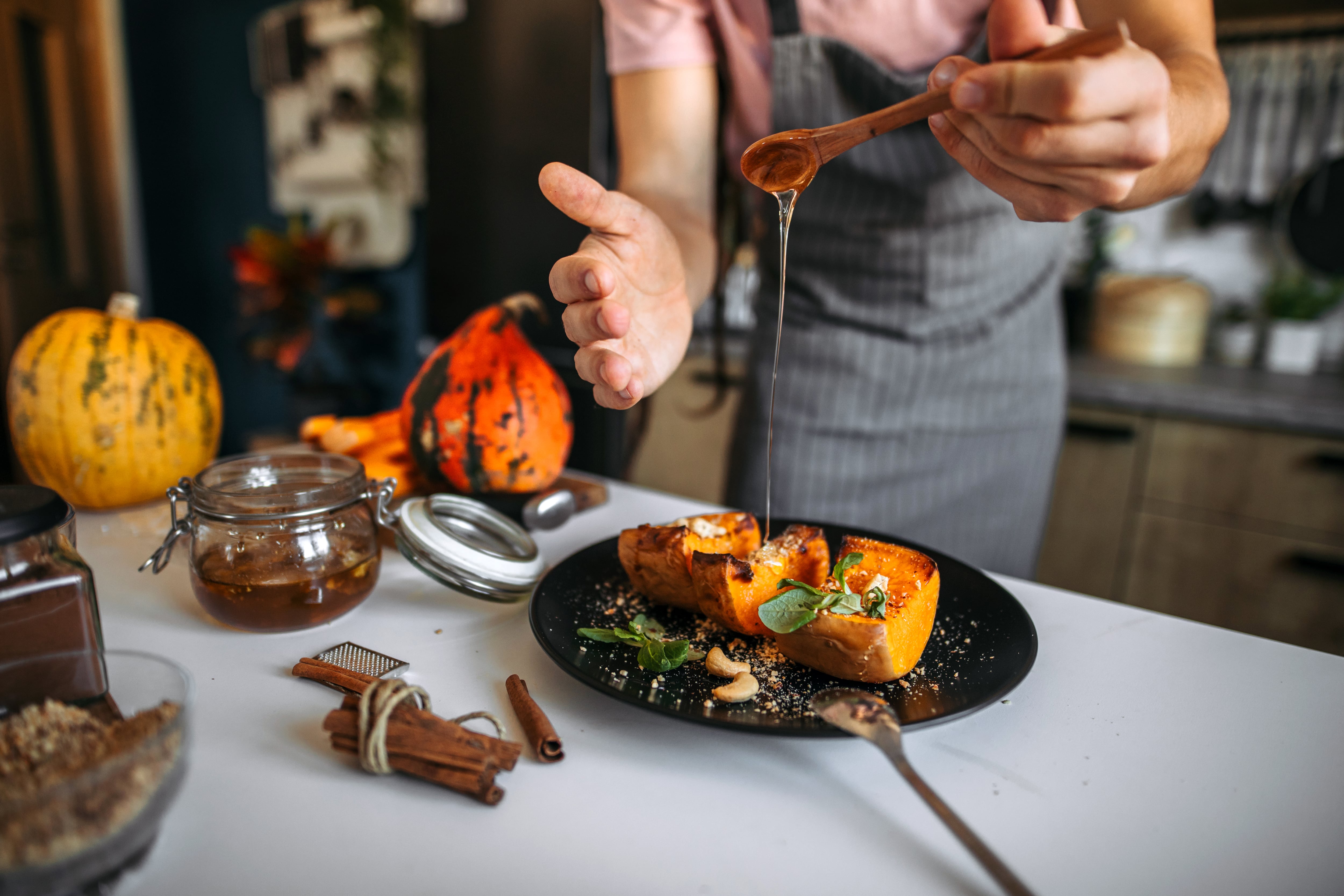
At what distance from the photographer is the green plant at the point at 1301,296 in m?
2.32

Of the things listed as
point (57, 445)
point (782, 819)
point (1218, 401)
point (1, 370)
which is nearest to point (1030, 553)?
point (1218, 401)

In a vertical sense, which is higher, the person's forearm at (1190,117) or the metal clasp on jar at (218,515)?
the person's forearm at (1190,117)

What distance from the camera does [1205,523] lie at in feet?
6.42

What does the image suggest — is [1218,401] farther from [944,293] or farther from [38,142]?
[38,142]

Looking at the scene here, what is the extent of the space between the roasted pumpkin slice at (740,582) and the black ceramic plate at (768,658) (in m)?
0.02

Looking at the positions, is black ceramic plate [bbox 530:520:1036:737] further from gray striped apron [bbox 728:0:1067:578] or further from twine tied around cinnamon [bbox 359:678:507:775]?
gray striped apron [bbox 728:0:1067:578]

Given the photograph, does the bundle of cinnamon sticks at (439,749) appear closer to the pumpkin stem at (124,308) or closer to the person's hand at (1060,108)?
the person's hand at (1060,108)

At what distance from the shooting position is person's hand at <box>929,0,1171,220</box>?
1.76 ft

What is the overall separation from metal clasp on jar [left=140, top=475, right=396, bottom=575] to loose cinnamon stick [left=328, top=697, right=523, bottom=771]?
233 mm

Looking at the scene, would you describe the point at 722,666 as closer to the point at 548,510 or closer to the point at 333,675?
the point at 333,675

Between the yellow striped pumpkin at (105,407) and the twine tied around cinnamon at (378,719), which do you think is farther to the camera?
the yellow striped pumpkin at (105,407)

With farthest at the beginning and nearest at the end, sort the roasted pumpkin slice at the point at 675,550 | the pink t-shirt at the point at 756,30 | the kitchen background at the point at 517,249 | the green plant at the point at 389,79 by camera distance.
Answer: the green plant at the point at 389,79, the kitchen background at the point at 517,249, the pink t-shirt at the point at 756,30, the roasted pumpkin slice at the point at 675,550

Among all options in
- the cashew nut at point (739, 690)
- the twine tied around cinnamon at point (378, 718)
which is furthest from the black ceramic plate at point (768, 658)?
the twine tied around cinnamon at point (378, 718)

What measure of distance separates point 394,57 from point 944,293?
2.75 meters
